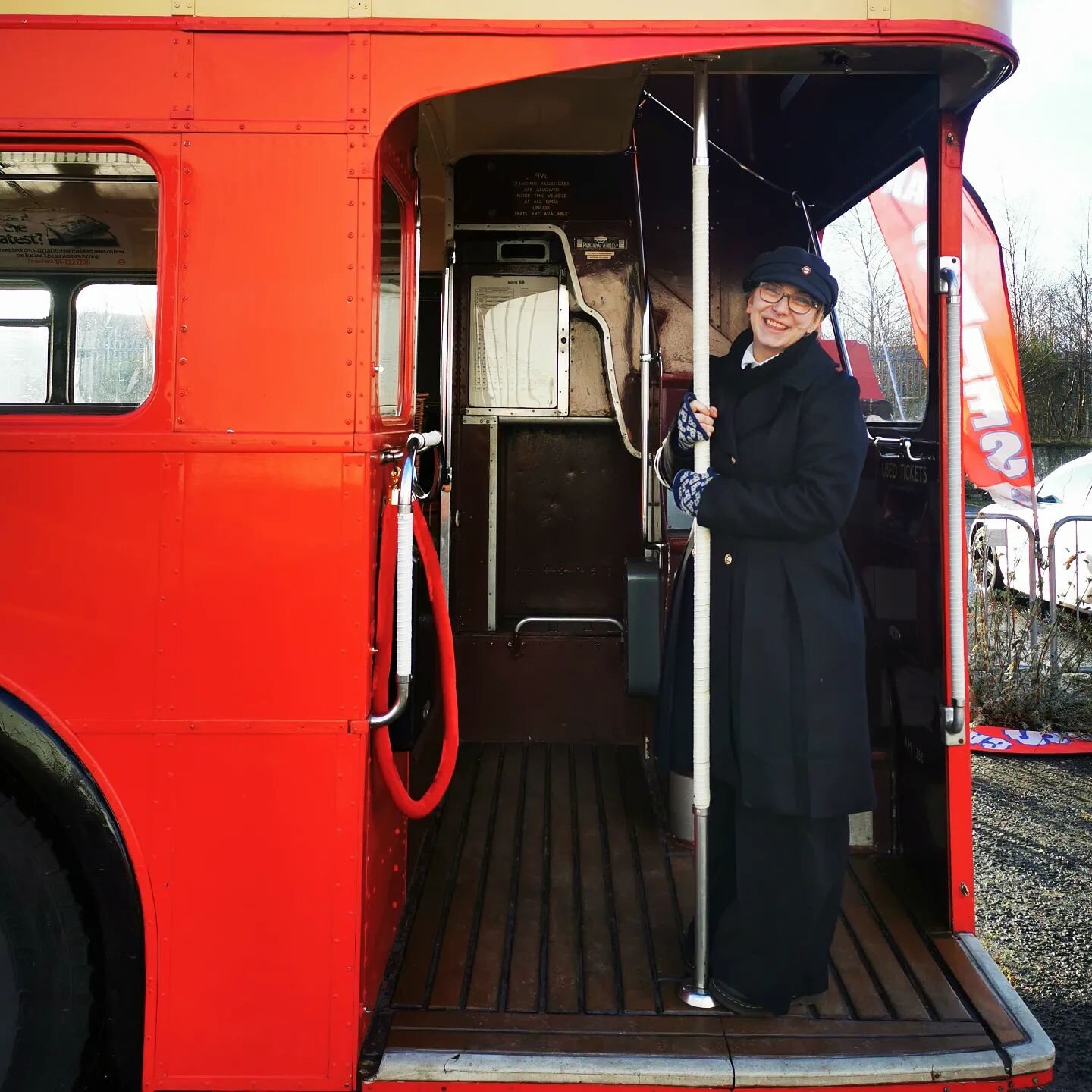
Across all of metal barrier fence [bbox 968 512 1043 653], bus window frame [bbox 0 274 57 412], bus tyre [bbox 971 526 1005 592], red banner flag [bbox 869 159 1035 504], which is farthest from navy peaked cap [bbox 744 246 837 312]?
bus tyre [bbox 971 526 1005 592]

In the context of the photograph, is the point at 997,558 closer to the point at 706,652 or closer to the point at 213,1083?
the point at 706,652

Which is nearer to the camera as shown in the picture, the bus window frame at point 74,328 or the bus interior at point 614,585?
the bus window frame at point 74,328

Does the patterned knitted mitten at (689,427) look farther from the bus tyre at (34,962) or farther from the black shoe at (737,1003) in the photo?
the bus tyre at (34,962)

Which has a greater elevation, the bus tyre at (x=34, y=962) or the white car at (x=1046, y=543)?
the white car at (x=1046, y=543)

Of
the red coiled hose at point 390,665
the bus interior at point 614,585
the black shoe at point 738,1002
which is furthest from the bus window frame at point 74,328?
the black shoe at point 738,1002

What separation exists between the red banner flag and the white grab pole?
3.43ft

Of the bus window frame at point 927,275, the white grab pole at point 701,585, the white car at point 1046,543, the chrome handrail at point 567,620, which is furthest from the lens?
the white car at point 1046,543

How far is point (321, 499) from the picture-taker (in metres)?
2.00

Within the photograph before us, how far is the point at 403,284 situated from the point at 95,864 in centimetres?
171

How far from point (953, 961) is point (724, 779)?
0.84 metres

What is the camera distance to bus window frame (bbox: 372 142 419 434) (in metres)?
2.04

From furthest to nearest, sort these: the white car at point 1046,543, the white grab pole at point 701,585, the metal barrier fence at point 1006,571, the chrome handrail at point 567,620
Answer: the white car at point 1046,543 → the metal barrier fence at point 1006,571 → the chrome handrail at point 567,620 → the white grab pole at point 701,585

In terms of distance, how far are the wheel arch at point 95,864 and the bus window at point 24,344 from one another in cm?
67

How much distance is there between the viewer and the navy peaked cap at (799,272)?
7.43ft
